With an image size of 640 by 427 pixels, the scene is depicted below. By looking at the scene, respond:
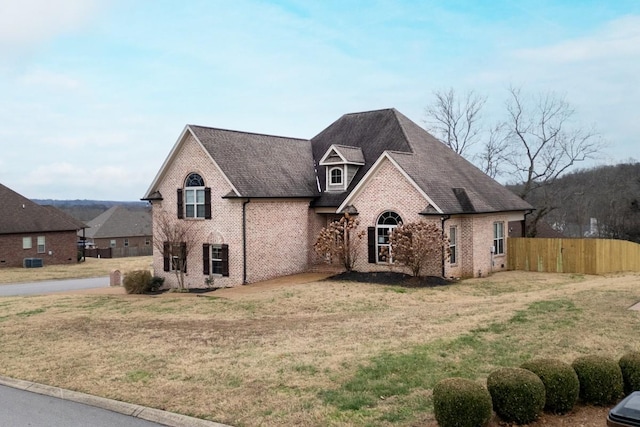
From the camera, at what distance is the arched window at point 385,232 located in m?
24.3

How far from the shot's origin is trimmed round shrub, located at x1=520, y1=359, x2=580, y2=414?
281 inches

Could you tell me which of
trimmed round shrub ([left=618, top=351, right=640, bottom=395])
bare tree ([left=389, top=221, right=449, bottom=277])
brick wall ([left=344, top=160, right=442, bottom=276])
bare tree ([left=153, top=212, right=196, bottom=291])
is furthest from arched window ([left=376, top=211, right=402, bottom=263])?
trimmed round shrub ([left=618, top=351, right=640, bottom=395])

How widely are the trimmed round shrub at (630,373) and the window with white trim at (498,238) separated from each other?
19.3 metres

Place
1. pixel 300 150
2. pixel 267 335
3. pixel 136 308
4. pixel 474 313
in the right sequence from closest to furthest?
pixel 267 335, pixel 474 313, pixel 136 308, pixel 300 150

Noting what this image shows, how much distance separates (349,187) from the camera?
90.0ft

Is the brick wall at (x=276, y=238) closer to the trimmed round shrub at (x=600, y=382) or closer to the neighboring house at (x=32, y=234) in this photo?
the trimmed round shrub at (x=600, y=382)

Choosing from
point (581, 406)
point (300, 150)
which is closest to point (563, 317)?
point (581, 406)

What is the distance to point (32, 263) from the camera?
46.7 metres

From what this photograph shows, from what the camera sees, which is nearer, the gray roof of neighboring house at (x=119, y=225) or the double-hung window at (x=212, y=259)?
the double-hung window at (x=212, y=259)

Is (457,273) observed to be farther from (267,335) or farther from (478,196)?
(267,335)

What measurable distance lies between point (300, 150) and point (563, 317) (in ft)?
65.2

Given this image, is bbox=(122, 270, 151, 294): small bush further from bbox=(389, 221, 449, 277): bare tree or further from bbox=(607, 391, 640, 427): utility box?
bbox=(607, 391, 640, 427): utility box

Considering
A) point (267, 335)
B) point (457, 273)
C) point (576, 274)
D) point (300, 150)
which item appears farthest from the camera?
point (300, 150)

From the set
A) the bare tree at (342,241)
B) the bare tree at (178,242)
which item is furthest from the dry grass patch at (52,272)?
the bare tree at (342,241)
